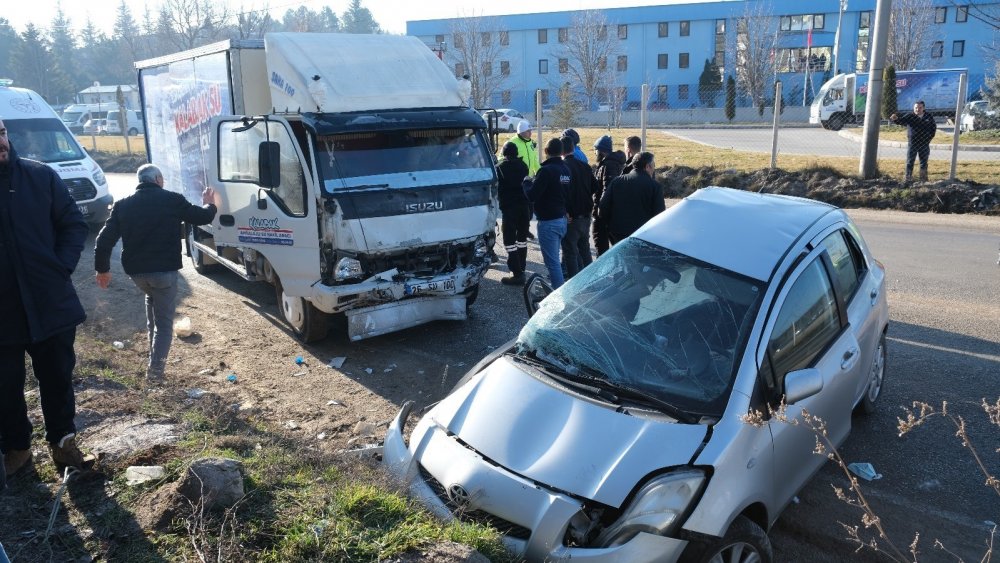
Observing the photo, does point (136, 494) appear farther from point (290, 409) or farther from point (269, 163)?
point (269, 163)

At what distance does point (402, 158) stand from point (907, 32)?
46.9 metres

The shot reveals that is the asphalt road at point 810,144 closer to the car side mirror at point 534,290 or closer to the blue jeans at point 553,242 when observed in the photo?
the blue jeans at point 553,242

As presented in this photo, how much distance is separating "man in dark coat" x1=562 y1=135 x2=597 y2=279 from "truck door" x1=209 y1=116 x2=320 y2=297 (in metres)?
3.08

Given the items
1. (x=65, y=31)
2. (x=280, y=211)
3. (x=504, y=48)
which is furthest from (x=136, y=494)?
(x=65, y=31)

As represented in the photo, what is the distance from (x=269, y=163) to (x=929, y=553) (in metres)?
6.13

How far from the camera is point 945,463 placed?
489 cm

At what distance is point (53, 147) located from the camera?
45.5 ft

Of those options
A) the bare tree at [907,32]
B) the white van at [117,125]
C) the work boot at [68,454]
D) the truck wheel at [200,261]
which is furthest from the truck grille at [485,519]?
the white van at [117,125]

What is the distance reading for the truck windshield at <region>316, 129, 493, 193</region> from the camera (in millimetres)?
7215

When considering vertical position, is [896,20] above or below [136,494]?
above

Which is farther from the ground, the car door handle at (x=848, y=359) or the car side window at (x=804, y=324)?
the car side window at (x=804, y=324)

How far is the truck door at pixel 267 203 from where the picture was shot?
7219 mm

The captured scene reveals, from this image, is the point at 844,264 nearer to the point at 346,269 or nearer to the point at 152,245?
the point at 346,269

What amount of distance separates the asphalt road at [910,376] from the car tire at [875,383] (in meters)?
0.11
